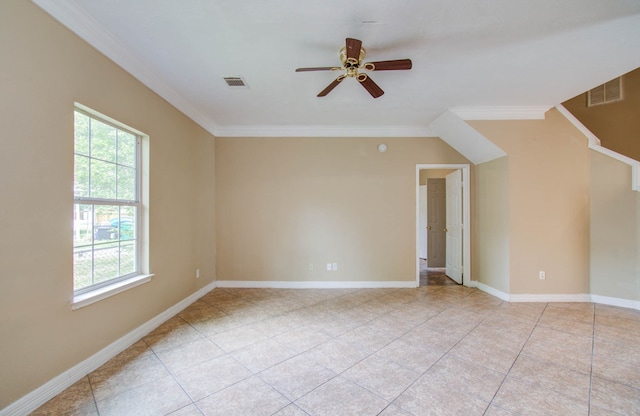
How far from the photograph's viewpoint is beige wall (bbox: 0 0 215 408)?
1.47 m

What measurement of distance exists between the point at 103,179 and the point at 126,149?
41cm

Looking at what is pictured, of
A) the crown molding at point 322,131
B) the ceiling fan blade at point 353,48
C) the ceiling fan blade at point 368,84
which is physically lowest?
the ceiling fan blade at point 368,84

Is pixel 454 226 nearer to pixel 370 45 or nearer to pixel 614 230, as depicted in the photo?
pixel 614 230

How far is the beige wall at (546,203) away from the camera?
352cm

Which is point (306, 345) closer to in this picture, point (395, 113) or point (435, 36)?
point (435, 36)

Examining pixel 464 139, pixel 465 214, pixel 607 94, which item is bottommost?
pixel 465 214

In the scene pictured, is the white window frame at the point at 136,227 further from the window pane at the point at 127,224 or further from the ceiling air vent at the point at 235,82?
the ceiling air vent at the point at 235,82

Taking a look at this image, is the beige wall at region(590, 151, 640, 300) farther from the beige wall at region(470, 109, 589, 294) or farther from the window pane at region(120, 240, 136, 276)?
the window pane at region(120, 240, 136, 276)

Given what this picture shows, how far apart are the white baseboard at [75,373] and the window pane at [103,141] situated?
168 cm

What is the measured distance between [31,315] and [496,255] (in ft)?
16.7

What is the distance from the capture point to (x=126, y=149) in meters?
2.49

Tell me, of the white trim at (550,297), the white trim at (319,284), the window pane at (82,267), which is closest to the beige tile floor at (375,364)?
the white trim at (550,297)

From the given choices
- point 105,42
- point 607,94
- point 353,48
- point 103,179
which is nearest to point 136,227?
point 103,179

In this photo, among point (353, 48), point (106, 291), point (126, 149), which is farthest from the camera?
point (126, 149)
